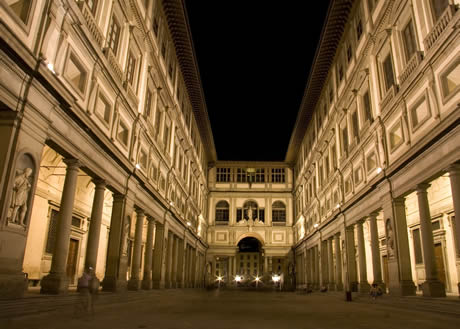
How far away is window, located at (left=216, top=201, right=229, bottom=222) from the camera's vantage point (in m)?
58.8

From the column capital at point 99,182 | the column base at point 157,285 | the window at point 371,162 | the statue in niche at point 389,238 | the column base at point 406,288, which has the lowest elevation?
the column base at point 157,285

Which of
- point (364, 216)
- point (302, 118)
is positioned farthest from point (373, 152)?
point (302, 118)

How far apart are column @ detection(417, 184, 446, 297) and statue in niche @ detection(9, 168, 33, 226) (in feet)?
52.6

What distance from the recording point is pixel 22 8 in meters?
11.8

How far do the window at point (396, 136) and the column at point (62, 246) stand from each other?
1598cm

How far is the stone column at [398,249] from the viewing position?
19.3 m

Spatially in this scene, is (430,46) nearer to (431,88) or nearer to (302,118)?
(431,88)

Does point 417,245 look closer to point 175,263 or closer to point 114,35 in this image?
point 175,263

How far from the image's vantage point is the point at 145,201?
2477 cm

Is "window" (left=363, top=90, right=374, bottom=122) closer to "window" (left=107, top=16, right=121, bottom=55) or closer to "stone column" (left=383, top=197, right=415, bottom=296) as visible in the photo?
"stone column" (left=383, top=197, right=415, bottom=296)

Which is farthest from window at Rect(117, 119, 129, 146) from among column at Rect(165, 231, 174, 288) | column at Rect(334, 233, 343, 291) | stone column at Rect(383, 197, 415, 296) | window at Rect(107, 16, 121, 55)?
column at Rect(334, 233, 343, 291)

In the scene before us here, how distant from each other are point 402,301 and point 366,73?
14.6m

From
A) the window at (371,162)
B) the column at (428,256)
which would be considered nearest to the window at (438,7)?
the column at (428,256)

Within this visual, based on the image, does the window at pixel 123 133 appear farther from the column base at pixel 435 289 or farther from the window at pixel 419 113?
the column base at pixel 435 289
